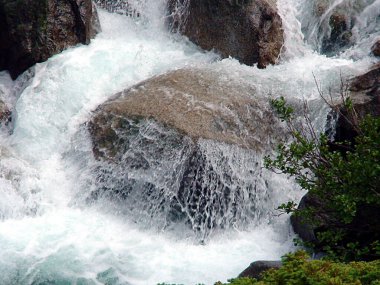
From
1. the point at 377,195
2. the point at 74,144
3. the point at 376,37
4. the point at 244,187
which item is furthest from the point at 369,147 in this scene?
the point at 376,37

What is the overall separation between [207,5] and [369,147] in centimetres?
667

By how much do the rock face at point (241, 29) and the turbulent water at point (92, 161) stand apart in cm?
26

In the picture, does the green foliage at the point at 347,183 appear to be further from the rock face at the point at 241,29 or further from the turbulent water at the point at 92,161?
the rock face at the point at 241,29

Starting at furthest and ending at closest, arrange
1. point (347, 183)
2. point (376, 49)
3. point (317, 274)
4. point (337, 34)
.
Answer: point (337, 34), point (376, 49), point (347, 183), point (317, 274)

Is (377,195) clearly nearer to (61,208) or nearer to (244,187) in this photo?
(244,187)

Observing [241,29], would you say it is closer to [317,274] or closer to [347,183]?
[347,183]

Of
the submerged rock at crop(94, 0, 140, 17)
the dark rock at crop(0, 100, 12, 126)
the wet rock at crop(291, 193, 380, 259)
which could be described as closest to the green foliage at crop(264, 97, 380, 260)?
the wet rock at crop(291, 193, 380, 259)

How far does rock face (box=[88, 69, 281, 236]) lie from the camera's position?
9859 mm

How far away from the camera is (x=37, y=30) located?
12812 millimetres

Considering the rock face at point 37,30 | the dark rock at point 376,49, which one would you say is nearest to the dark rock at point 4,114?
the rock face at point 37,30

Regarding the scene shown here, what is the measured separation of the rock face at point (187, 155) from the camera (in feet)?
32.3

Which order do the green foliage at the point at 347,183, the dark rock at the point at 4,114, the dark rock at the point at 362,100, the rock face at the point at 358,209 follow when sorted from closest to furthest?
the green foliage at the point at 347,183
the rock face at the point at 358,209
the dark rock at the point at 362,100
the dark rock at the point at 4,114

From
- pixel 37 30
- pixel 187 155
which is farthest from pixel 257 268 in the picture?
pixel 37 30

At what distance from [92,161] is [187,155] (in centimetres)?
165
